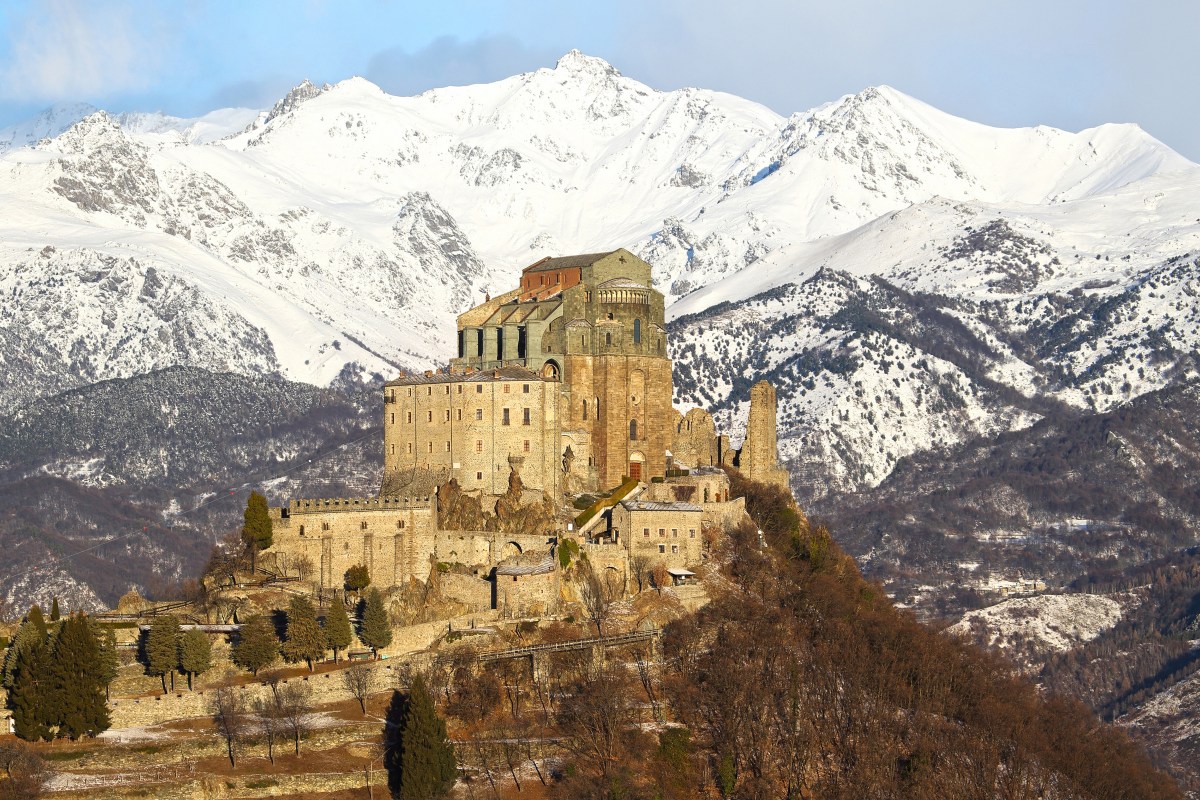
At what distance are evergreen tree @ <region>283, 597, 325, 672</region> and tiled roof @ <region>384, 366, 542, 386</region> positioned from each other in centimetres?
2378

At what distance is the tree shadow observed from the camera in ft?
387

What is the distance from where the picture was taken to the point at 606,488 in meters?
154

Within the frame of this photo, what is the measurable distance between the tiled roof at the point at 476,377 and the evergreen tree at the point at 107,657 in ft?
97.5

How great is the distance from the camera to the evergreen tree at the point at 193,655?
124 m

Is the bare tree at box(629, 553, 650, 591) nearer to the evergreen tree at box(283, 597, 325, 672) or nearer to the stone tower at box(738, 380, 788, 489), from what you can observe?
the evergreen tree at box(283, 597, 325, 672)

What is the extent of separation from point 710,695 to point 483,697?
1399 centimetres

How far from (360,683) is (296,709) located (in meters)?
4.62

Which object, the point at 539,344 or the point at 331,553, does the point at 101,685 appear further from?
the point at 539,344

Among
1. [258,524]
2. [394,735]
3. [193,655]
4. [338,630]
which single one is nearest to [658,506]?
[338,630]

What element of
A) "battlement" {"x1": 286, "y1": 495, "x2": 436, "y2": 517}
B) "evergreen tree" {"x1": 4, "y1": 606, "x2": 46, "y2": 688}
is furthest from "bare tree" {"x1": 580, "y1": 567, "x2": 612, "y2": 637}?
"evergreen tree" {"x1": 4, "y1": 606, "x2": 46, "y2": 688}

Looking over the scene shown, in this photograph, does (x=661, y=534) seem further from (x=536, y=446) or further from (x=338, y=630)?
(x=338, y=630)

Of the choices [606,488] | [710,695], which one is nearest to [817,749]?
[710,695]

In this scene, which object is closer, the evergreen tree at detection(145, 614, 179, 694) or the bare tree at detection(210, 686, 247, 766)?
the bare tree at detection(210, 686, 247, 766)

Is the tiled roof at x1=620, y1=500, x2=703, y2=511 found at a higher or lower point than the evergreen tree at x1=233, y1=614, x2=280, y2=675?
higher
